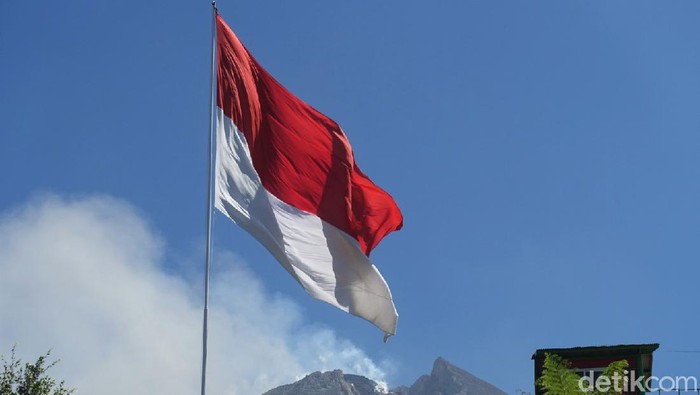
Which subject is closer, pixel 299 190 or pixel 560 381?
pixel 560 381

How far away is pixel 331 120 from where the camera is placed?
100 feet

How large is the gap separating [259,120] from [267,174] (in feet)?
4.96

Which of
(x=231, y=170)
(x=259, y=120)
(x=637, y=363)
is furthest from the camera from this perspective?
(x=637, y=363)

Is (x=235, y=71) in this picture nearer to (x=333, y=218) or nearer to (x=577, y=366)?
(x=333, y=218)

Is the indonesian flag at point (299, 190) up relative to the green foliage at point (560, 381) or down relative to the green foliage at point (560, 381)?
up

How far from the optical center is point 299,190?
29391 millimetres

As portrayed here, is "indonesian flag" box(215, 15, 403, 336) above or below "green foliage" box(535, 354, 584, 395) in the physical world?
above

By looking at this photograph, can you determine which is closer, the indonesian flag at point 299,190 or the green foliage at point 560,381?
the green foliage at point 560,381

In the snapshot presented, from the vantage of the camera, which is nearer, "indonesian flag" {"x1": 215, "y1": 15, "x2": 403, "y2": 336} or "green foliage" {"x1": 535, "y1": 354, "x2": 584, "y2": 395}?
"green foliage" {"x1": 535, "y1": 354, "x2": 584, "y2": 395}

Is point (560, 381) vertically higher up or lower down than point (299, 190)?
lower down

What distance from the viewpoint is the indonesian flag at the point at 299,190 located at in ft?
90.8

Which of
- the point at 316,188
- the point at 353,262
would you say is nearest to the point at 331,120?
the point at 316,188

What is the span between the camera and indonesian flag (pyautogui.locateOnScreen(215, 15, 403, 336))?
2767cm

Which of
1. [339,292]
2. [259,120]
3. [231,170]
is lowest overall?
[339,292]
